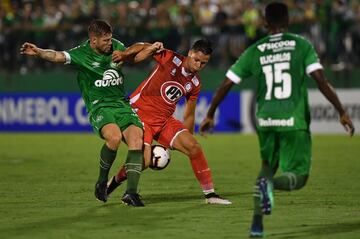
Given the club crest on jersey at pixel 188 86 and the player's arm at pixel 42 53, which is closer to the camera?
the player's arm at pixel 42 53

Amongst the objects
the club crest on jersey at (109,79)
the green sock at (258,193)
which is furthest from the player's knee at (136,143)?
the green sock at (258,193)

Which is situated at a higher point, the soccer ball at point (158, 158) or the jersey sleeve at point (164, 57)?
the jersey sleeve at point (164, 57)

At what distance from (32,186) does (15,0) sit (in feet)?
48.3

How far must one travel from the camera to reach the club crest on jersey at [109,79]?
1120 cm

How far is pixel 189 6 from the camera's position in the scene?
25781 millimetres

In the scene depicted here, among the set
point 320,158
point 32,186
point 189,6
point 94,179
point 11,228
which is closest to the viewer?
point 11,228

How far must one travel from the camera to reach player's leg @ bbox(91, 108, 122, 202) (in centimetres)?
1096

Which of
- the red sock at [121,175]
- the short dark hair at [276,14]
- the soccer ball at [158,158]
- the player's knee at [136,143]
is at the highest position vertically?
the short dark hair at [276,14]

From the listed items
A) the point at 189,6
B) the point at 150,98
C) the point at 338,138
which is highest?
the point at 189,6

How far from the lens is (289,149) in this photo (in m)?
8.66

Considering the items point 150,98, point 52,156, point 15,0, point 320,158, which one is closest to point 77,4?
point 15,0

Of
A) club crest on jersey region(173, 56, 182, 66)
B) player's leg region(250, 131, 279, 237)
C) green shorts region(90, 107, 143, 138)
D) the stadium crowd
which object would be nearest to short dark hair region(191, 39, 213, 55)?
club crest on jersey region(173, 56, 182, 66)

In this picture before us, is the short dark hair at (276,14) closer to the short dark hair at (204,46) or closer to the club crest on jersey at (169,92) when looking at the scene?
Result: the short dark hair at (204,46)

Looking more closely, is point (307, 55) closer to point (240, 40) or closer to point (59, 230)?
point (59, 230)
